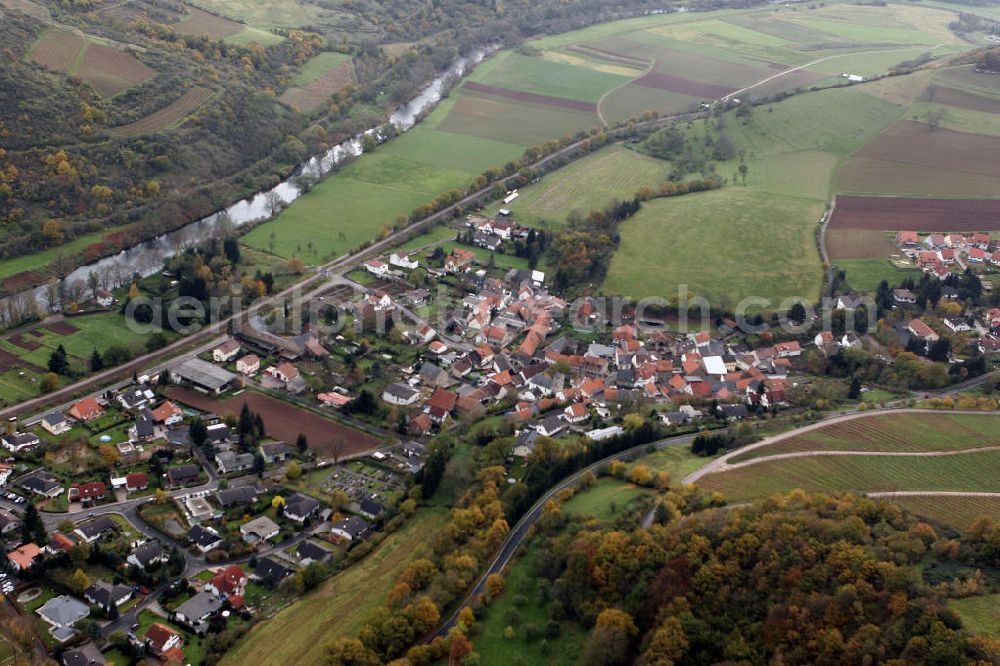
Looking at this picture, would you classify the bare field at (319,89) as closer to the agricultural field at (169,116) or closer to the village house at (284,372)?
the agricultural field at (169,116)

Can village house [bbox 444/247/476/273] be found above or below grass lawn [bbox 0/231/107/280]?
below

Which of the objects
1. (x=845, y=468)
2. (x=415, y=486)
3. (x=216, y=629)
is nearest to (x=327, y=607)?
(x=216, y=629)

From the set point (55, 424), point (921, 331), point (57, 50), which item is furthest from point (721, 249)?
point (57, 50)

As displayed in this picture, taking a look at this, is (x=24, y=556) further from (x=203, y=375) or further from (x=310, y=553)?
(x=203, y=375)

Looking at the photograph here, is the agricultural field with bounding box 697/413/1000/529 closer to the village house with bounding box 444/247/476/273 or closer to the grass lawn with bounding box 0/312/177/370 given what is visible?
the village house with bounding box 444/247/476/273

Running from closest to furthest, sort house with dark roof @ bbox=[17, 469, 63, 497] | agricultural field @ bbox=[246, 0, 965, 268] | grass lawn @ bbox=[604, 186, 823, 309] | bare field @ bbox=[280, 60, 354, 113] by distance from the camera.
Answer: house with dark roof @ bbox=[17, 469, 63, 497], grass lawn @ bbox=[604, 186, 823, 309], agricultural field @ bbox=[246, 0, 965, 268], bare field @ bbox=[280, 60, 354, 113]

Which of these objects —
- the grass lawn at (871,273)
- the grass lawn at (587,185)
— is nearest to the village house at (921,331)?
the grass lawn at (871,273)

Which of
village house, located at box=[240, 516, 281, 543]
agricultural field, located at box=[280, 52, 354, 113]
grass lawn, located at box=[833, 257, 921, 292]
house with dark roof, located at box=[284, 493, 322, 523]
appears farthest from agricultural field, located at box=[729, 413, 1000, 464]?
agricultural field, located at box=[280, 52, 354, 113]
